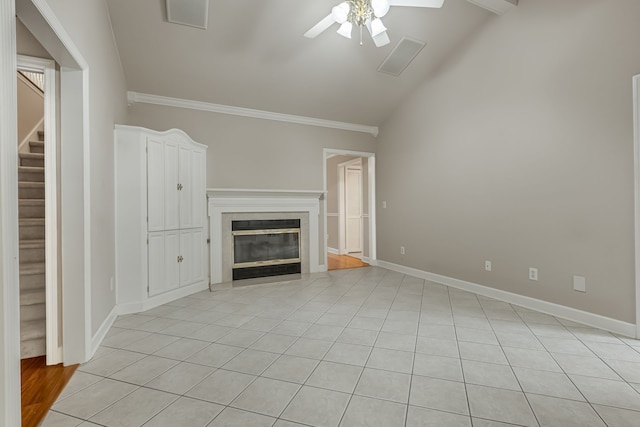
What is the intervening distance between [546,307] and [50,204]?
4428 millimetres

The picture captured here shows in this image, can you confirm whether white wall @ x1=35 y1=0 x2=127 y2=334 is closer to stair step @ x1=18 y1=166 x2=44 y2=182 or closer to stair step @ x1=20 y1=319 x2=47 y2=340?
stair step @ x1=20 y1=319 x2=47 y2=340

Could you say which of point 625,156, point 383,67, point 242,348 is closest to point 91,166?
point 242,348

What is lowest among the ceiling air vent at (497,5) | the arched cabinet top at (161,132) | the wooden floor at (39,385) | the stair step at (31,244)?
the wooden floor at (39,385)

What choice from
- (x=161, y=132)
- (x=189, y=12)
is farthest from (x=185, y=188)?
(x=189, y=12)

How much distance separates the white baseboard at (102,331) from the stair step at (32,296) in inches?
17.9

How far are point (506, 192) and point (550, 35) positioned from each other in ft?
5.31

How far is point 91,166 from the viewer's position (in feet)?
7.37

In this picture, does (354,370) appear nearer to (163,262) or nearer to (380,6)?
(163,262)

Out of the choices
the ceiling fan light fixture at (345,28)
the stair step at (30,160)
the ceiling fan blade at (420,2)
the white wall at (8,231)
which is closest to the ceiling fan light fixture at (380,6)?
the ceiling fan blade at (420,2)

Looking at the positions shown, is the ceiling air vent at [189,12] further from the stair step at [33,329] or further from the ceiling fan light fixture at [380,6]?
the stair step at [33,329]

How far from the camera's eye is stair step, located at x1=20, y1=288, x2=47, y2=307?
2160 mm

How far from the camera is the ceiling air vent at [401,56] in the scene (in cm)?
381

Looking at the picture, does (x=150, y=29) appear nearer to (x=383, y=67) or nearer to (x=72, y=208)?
(x=72, y=208)

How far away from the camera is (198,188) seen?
3.98 metres
